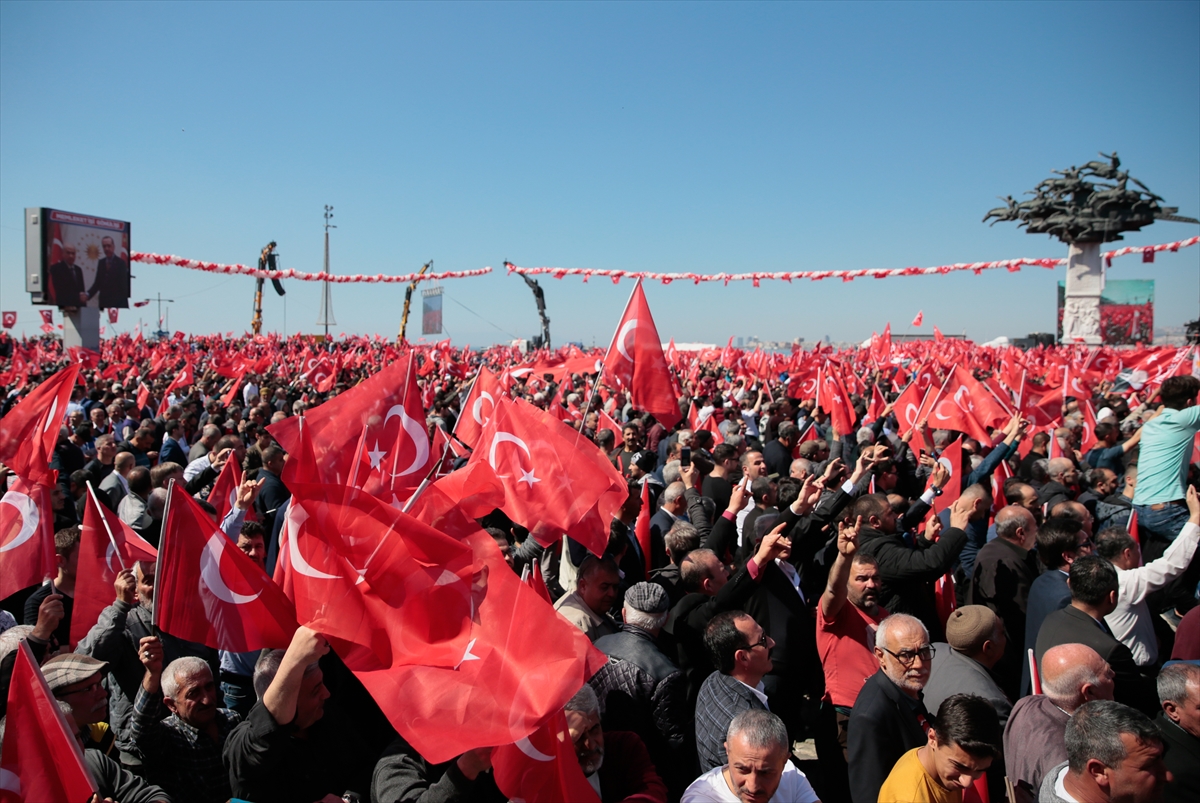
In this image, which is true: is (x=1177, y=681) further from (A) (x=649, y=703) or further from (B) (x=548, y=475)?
(B) (x=548, y=475)

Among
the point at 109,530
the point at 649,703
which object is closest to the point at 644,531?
the point at 649,703

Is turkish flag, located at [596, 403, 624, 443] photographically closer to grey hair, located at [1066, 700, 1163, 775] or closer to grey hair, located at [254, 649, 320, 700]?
grey hair, located at [254, 649, 320, 700]

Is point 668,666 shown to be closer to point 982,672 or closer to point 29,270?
point 982,672

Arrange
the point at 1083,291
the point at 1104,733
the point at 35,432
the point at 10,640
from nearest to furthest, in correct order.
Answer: the point at 1104,733 → the point at 10,640 → the point at 35,432 → the point at 1083,291

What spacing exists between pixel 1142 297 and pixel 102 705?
3202 inches

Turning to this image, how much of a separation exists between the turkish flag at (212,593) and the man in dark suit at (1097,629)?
3.60 metres

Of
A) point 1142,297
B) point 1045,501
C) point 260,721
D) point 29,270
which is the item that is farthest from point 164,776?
point 1142,297

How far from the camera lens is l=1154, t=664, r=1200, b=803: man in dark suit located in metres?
3.00

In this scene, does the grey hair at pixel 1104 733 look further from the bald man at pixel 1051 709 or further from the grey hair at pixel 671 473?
the grey hair at pixel 671 473

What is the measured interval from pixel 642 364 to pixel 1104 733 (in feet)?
17.0

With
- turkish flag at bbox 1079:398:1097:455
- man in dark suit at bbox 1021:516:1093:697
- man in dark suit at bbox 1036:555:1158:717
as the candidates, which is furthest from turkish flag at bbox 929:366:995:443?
man in dark suit at bbox 1036:555:1158:717

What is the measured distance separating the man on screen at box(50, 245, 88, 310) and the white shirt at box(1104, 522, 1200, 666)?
43955mm

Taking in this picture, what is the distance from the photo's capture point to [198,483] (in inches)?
296

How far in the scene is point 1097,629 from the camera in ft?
12.4
